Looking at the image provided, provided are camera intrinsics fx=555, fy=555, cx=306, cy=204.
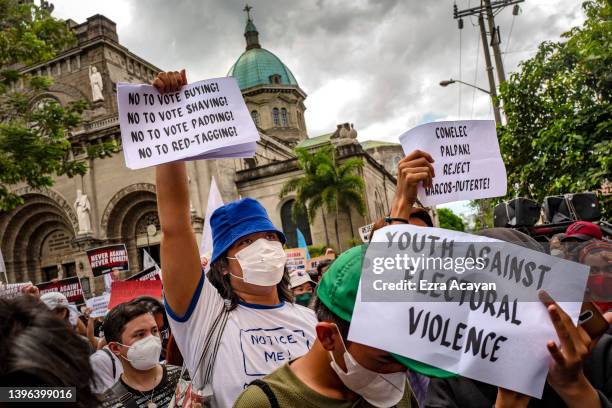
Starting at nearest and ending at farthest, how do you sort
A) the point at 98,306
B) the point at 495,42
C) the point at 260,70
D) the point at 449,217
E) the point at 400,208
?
the point at 400,208, the point at 98,306, the point at 495,42, the point at 260,70, the point at 449,217

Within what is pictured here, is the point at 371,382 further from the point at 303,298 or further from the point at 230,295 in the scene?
the point at 303,298

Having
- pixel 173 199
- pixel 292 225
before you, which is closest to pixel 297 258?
pixel 173 199

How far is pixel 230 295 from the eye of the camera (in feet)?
9.29

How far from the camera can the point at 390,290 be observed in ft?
4.85

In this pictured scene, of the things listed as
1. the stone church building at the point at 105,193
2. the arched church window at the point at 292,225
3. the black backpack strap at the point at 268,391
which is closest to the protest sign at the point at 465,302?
the black backpack strap at the point at 268,391

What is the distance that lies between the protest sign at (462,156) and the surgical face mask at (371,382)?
1.29m

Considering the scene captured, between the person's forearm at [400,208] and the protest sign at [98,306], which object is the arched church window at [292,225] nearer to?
the protest sign at [98,306]

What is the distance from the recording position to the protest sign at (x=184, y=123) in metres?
2.62

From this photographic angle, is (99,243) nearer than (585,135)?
No

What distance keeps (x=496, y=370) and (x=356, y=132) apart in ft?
116

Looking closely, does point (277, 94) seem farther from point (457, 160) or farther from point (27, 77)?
point (457, 160)

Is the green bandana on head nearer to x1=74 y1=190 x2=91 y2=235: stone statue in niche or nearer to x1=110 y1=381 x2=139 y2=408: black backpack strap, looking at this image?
x1=110 y1=381 x2=139 y2=408: black backpack strap

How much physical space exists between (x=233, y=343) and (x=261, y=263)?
491mm

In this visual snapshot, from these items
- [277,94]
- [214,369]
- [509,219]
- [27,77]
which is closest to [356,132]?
[277,94]
